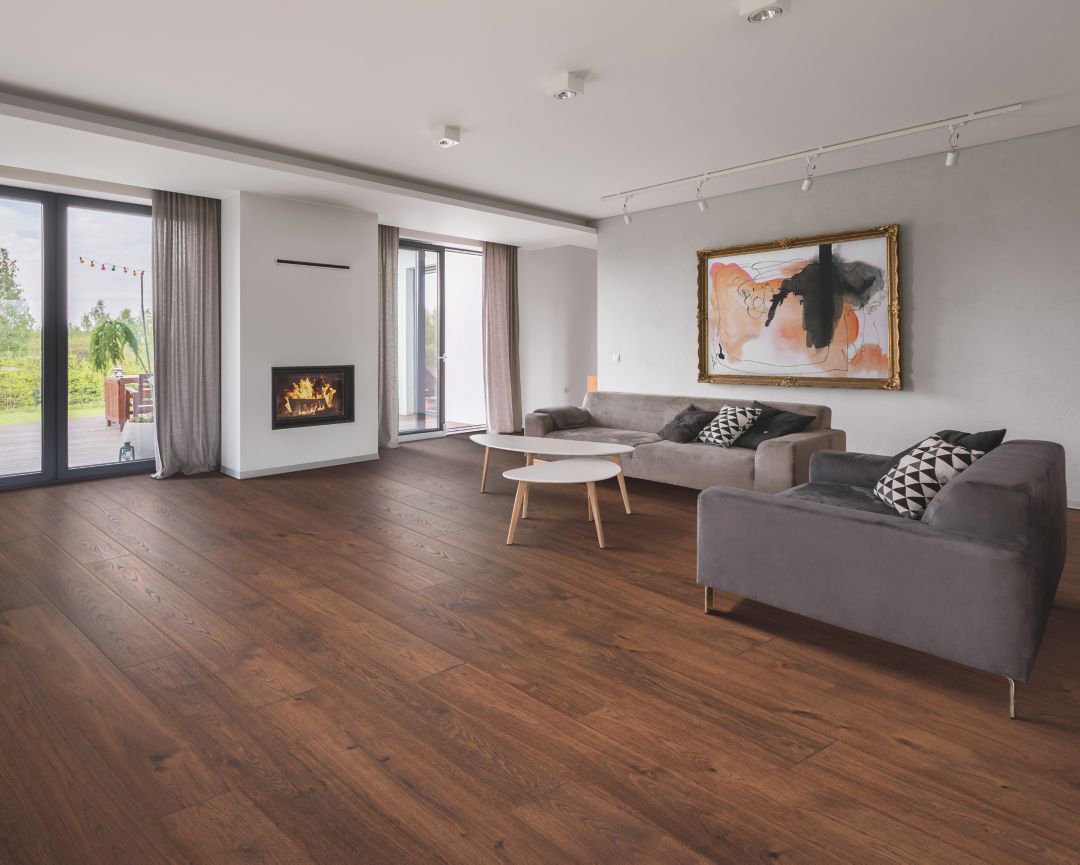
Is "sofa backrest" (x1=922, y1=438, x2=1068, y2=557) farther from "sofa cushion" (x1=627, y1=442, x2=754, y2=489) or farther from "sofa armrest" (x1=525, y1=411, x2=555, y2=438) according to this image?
"sofa armrest" (x1=525, y1=411, x2=555, y2=438)

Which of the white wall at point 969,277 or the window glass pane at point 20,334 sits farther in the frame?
the window glass pane at point 20,334

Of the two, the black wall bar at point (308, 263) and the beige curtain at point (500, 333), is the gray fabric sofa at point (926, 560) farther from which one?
the beige curtain at point (500, 333)

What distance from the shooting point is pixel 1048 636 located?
269 cm

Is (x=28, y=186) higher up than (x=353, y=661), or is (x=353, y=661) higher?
(x=28, y=186)

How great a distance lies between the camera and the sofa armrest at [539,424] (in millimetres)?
5836

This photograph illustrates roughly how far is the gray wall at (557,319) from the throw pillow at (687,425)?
11.7 ft

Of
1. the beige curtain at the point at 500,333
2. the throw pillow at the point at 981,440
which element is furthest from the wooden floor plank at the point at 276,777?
the beige curtain at the point at 500,333

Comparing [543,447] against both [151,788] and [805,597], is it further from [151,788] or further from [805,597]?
[151,788]

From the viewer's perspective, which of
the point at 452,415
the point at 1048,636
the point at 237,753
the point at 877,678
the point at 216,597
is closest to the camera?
the point at 237,753

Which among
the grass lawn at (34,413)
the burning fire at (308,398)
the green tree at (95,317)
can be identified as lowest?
the grass lawn at (34,413)

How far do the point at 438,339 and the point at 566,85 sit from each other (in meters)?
4.98

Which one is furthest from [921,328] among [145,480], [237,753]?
[145,480]

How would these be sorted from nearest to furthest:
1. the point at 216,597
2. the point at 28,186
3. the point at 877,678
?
the point at 877,678, the point at 216,597, the point at 28,186

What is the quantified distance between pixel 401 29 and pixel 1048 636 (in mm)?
3689
